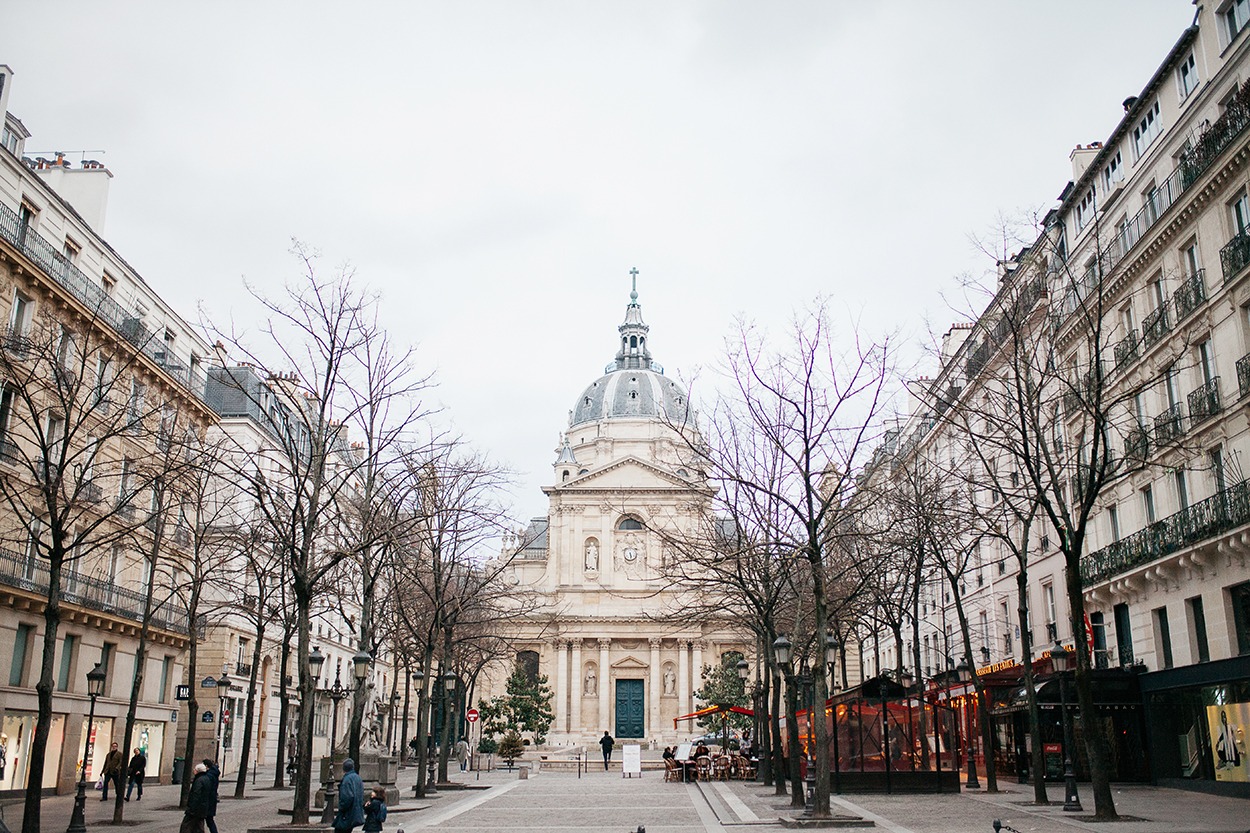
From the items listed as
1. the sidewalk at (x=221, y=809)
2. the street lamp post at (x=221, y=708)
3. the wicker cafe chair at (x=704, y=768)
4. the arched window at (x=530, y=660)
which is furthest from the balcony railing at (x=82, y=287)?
the arched window at (x=530, y=660)

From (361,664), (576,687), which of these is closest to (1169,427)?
(361,664)

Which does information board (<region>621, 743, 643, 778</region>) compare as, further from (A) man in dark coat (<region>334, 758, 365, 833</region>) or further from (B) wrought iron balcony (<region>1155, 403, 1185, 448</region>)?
(A) man in dark coat (<region>334, 758, 365, 833</region>)

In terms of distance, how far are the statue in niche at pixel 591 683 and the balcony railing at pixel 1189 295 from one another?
62.1 meters

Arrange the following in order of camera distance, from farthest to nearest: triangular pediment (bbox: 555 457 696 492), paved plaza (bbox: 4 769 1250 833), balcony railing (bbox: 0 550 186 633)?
triangular pediment (bbox: 555 457 696 492), balcony railing (bbox: 0 550 186 633), paved plaza (bbox: 4 769 1250 833)

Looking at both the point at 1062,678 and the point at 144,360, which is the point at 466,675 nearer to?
the point at 144,360

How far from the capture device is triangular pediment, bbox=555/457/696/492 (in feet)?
276

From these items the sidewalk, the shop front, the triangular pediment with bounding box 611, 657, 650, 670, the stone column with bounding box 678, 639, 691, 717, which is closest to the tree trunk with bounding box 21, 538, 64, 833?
the sidewalk

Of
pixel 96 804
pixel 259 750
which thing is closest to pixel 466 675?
pixel 259 750

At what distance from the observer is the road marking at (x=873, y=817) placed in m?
18.3

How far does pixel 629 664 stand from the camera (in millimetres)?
81938

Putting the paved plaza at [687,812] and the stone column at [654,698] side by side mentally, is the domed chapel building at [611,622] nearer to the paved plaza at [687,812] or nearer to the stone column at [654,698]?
the stone column at [654,698]

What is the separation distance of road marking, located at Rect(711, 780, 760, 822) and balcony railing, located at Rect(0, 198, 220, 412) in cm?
1624

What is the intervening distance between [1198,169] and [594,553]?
64.3 m

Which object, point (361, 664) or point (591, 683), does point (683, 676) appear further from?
point (361, 664)
